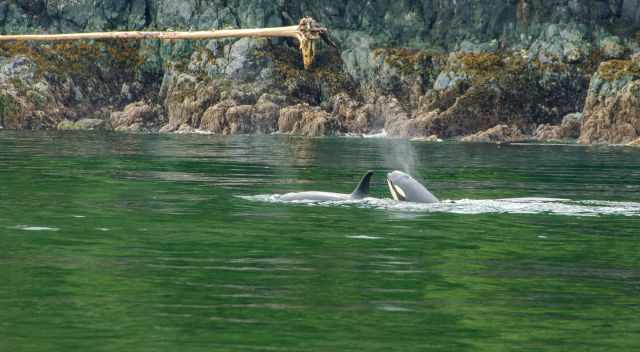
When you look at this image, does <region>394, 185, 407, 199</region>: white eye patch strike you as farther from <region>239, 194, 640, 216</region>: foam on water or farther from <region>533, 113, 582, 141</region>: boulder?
<region>533, 113, 582, 141</region>: boulder

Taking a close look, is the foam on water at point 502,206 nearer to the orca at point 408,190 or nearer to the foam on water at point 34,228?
the orca at point 408,190

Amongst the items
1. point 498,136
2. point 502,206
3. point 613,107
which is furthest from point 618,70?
point 502,206

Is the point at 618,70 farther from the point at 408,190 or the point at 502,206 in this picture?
the point at 408,190

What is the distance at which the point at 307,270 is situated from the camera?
31203mm

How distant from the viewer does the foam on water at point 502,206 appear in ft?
161

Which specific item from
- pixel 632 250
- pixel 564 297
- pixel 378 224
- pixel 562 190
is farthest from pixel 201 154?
pixel 564 297

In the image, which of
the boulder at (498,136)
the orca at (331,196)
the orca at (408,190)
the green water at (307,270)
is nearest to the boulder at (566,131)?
the boulder at (498,136)

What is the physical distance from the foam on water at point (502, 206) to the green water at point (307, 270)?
0.37ft

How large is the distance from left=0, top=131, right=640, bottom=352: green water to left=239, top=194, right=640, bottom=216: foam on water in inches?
4.4

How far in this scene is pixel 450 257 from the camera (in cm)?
3484

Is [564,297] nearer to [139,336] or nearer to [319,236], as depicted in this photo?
[139,336]

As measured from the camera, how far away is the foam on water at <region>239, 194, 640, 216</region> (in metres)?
49.1

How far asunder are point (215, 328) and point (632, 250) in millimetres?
17095

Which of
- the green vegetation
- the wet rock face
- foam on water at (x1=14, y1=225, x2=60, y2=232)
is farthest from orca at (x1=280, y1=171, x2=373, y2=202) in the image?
the green vegetation
